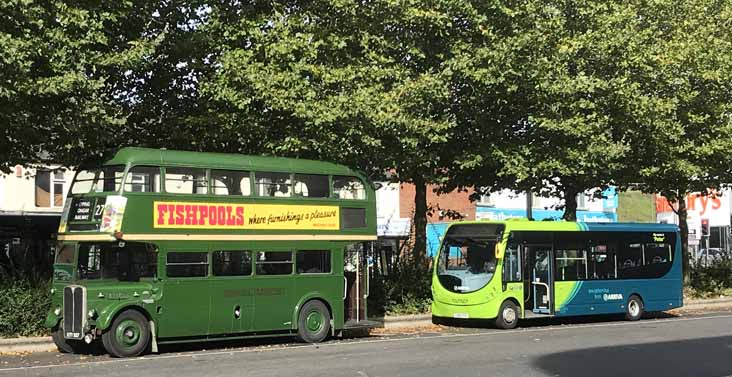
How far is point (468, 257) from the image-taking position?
2155 centimetres

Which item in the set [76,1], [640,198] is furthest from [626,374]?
[640,198]

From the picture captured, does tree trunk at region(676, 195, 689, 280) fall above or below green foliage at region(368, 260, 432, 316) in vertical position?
above

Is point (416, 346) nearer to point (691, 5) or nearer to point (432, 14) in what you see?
point (432, 14)

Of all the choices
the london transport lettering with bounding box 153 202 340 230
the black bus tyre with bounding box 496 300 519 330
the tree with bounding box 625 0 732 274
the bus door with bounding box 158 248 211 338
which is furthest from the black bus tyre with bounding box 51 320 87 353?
the tree with bounding box 625 0 732 274

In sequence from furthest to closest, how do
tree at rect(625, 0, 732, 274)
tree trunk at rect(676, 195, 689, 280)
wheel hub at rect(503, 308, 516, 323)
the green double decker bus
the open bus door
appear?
1. tree trunk at rect(676, 195, 689, 280)
2. tree at rect(625, 0, 732, 274)
3. wheel hub at rect(503, 308, 516, 323)
4. the open bus door
5. the green double decker bus

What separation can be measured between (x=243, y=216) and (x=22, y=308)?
459cm

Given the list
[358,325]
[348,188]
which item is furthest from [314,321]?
[348,188]

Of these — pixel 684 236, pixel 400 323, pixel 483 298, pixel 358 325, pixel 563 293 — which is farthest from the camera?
pixel 684 236

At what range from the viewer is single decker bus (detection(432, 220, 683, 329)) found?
21031 millimetres

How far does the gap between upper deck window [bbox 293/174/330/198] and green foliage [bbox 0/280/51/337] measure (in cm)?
541

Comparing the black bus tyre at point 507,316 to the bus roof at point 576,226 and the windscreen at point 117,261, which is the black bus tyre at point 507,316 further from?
the windscreen at point 117,261

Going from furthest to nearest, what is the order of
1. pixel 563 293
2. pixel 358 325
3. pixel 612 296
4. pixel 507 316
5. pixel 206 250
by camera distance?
pixel 612 296 → pixel 563 293 → pixel 507 316 → pixel 358 325 → pixel 206 250

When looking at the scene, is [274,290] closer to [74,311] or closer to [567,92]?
[74,311]

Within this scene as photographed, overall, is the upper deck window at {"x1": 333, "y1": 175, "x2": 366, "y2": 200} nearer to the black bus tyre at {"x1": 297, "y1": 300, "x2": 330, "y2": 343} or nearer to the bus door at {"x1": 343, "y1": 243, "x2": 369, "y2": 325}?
the bus door at {"x1": 343, "y1": 243, "x2": 369, "y2": 325}
